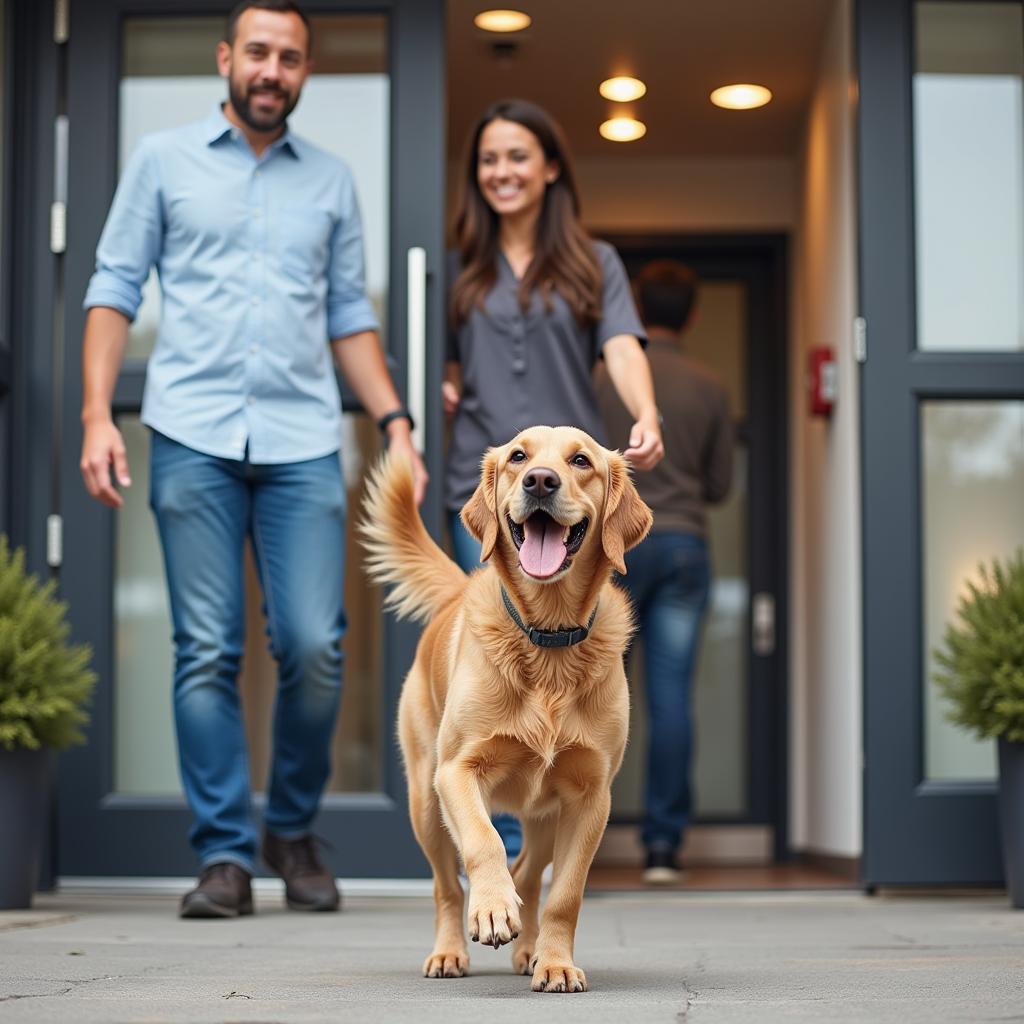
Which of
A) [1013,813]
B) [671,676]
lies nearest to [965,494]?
[1013,813]

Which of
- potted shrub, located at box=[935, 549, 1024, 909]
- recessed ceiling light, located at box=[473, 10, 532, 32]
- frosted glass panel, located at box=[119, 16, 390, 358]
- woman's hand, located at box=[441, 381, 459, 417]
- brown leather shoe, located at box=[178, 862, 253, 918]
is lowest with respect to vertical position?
brown leather shoe, located at box=[178, 862, 253, 918]

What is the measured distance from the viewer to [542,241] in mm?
4719

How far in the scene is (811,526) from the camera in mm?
7145

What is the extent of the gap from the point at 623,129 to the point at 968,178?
250 cm

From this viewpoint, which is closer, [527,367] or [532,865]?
[532,865]

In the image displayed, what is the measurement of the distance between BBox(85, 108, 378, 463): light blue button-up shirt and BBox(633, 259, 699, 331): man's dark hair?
214 centimetres

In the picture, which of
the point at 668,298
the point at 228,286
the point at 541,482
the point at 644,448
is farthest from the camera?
the point at 668,298

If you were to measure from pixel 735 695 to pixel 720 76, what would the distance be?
9.30 ft

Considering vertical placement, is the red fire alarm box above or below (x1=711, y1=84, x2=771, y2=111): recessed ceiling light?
below

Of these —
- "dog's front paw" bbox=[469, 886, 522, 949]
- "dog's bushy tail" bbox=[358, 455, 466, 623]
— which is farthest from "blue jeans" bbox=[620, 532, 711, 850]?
"dog's front paw" bbox=[469, 886, 522, 949]

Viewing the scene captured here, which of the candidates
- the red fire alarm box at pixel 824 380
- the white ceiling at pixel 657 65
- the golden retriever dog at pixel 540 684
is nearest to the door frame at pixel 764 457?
the white ceiling at pixel 657 65

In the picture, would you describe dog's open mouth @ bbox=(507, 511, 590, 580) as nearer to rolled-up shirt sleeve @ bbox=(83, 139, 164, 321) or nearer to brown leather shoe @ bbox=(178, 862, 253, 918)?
brown leather shoe @ bbox=(178, 862, 253, 918)

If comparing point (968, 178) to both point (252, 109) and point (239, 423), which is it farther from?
point (239, 423)

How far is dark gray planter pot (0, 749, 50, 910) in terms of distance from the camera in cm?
438
